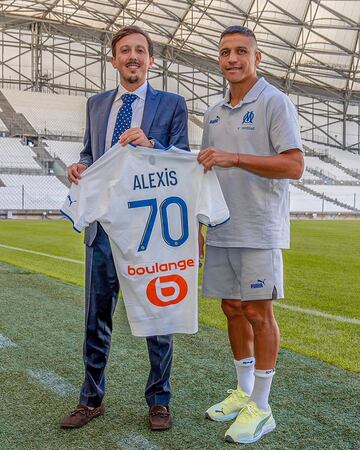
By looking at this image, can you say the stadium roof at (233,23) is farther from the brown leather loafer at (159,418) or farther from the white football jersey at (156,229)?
the brown leather loafer at (159,418)

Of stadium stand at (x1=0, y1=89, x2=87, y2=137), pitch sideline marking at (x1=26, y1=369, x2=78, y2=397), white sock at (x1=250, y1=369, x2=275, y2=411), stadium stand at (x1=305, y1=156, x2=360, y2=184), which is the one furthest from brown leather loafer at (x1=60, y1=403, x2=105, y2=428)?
stadium stand at (x1=305, y1=156, x2=360, y2=184)

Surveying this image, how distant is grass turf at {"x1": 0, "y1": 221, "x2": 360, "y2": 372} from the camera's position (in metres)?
4.98

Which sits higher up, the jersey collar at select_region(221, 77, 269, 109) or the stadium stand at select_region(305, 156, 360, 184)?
the stadium stand at select_region(305, 156, 360, 184)

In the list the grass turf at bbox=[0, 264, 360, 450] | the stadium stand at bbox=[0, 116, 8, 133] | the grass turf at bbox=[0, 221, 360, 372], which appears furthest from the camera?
the stadium stand at bbox=[0, 116, 8, 133]

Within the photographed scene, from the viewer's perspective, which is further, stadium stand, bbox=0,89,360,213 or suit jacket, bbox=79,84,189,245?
stadium stand, bbox=0,89,360,213

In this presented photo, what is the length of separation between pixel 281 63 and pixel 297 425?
3901 centimetres

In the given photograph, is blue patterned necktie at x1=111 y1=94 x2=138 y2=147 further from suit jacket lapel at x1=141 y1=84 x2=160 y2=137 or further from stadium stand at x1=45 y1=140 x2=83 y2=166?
stadium stand at x1=45 y1=140 x2=83 y2=166

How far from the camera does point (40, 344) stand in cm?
479

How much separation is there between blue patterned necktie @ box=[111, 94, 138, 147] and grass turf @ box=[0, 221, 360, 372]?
2.30 m

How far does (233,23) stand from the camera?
1391 inches

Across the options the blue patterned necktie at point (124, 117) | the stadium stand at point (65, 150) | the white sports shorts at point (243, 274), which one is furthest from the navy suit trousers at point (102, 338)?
the stadium stand at point (65, 150)

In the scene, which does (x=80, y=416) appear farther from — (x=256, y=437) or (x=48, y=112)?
(x=48, y=112)

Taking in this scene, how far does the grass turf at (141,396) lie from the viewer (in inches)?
114

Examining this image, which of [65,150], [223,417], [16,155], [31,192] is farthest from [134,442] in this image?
[65,150]
